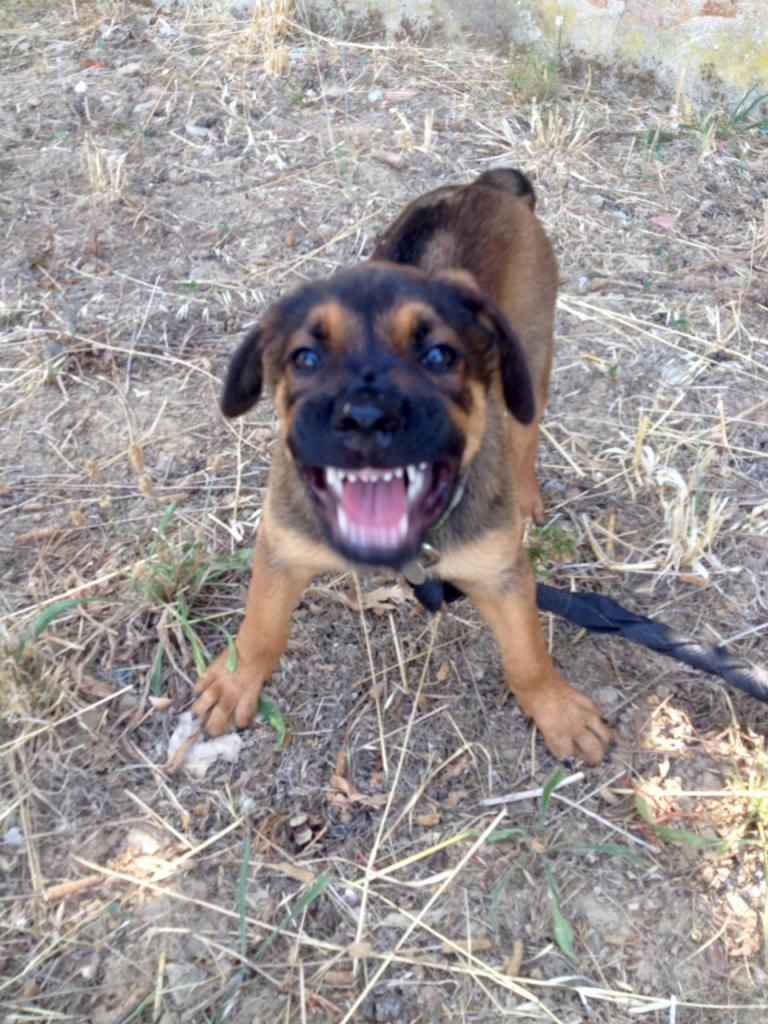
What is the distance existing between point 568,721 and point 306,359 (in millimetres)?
1512

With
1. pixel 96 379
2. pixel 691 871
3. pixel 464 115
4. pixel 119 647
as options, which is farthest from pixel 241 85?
pixel 691 871

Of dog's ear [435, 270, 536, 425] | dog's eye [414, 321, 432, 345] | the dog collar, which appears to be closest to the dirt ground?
the dog collar

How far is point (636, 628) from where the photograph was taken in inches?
129

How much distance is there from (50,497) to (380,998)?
2422 millimetres

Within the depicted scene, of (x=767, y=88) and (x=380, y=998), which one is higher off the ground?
(x=767, y=88)

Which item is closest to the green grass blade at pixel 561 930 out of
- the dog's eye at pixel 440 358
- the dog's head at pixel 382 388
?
the dog's head at pixel 382 388

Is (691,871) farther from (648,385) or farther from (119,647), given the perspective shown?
(648,385)

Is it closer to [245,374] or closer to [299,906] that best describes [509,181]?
[245,374]

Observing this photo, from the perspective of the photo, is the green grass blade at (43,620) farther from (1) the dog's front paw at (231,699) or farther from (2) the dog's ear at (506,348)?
(2) the dog's ear at (506,348)

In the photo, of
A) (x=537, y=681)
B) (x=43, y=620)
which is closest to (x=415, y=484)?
(x=537, y=681)

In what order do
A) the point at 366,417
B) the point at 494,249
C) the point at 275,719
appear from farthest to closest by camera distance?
1. the point at 494,249
2. the point at 275,719
3. the point at 366,417

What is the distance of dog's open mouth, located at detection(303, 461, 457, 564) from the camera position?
2.70 meters

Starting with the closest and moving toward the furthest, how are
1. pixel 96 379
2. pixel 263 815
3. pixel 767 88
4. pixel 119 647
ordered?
pixel 263 815 → pixel 119 647 → pixel 96 379 → pixel 767 88

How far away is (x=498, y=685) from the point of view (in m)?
3.60
